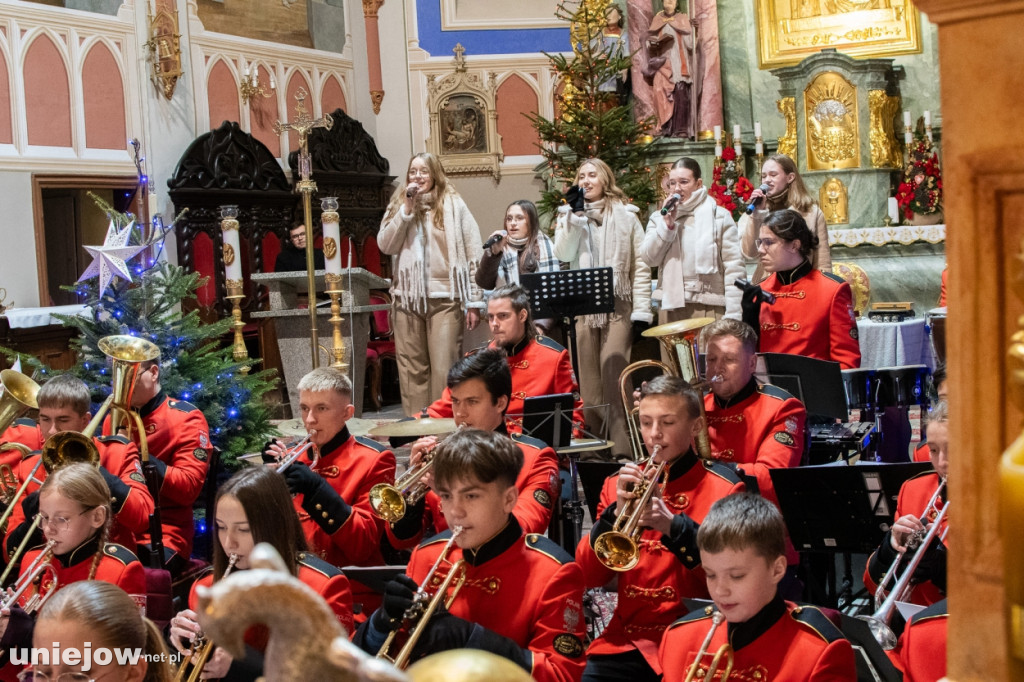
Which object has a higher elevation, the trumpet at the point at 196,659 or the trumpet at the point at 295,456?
the trumpet at the point at 295,456

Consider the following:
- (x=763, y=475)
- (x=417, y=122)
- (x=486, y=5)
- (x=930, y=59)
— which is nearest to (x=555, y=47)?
(x=486, y=5)

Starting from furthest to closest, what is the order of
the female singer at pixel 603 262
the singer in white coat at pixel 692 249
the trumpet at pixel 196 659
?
the female singer at pixel 603 262 → the singer in white coat at pixel 692 249 → the trumpet at pixel 196 659

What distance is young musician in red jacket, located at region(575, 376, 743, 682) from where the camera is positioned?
3164 mm

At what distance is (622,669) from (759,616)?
783 millimetres

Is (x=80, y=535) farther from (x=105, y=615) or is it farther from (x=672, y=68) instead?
(x=672, y=68)

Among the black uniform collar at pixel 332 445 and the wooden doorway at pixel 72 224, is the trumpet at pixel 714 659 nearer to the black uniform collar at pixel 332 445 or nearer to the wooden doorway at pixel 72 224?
the black uniform collar at pixel 332 445

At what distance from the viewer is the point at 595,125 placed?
1034 centimetres

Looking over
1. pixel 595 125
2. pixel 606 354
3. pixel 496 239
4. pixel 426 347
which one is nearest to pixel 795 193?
pixel 606 354

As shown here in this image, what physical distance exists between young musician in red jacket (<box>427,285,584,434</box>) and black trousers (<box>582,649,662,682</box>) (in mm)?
2209

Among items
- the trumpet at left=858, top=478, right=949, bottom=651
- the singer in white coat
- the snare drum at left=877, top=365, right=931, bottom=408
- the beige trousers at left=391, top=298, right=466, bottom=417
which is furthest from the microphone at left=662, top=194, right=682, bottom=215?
the trumpet at left=858, top=478, right=949, bottom=651

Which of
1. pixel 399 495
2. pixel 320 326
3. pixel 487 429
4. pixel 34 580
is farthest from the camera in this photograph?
pixel 320 326

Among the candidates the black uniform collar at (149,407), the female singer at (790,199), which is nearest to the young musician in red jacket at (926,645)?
the black uniform collar at (149,407)

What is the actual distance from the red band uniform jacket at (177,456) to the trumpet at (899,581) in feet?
8.94

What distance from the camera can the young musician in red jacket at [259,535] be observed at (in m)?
2.91
